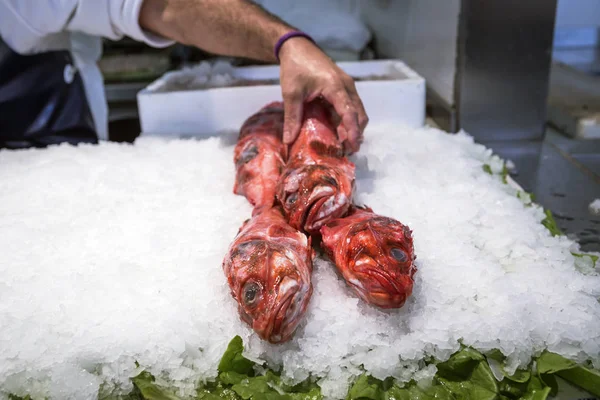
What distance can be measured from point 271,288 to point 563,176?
1.57 meters

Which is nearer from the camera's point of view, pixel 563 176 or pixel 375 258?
pixel 375 258

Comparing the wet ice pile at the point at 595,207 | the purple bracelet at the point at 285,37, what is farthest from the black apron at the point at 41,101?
the wet ice pile at the point at 595,207

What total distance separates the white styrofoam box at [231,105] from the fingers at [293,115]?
0.52 m

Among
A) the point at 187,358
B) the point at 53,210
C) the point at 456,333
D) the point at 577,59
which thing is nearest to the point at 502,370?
the point at 456,333

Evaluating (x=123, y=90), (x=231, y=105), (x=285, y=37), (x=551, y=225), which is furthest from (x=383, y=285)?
(x=123, y=90)

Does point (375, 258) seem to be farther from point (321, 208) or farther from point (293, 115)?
point (293, 115)

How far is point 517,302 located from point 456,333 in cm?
18

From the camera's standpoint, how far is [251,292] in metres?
1.09

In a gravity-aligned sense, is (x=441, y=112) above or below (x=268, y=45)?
below

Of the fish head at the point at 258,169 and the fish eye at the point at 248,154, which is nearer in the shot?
the fish head at the point at 258,169

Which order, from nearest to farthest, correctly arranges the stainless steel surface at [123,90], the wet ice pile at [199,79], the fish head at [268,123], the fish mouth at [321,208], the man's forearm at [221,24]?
the fish mouth at [321,208]
the fish head at [268,123]
the man's forearm at [221,24]
the wet ice pile at [199,79]
the stainless steel surface at [123,90]

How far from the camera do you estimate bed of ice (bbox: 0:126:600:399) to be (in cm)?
108

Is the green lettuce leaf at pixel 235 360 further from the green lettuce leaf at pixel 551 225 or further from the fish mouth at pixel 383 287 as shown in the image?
the green lettuce leaf at pixel 551 225

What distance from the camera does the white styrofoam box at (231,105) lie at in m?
2.39
